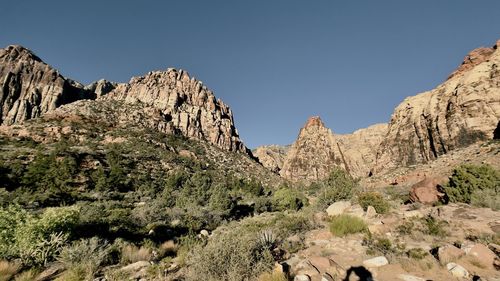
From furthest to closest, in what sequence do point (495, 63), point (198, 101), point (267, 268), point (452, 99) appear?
point (198, 101) → point (452, 99) → point (495, 63) → point (267, 268)

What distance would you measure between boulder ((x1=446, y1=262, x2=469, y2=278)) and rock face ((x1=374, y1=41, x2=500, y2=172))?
6204 cm

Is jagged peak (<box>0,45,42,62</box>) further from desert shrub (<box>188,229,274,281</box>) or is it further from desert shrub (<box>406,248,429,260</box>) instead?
desert shrub (<box>406,248,429,260</box>)

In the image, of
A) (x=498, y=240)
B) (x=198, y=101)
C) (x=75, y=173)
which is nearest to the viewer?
(x=498, y=240)

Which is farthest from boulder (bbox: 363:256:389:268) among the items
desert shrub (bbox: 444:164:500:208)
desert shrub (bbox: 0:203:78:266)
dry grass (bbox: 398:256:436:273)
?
desert shrub (bbox: 444:164:500:208)

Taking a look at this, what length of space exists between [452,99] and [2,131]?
352ft

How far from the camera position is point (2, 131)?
63.5 metres

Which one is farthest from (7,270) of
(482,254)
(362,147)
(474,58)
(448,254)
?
(362,147)

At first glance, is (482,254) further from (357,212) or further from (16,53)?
(16,53)

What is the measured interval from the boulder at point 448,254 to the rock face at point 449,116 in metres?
61.2

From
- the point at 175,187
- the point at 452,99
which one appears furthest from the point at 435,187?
the point at 452,99

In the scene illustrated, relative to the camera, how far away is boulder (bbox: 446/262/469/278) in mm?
6228

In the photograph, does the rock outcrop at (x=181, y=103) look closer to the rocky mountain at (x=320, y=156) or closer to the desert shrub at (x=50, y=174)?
the rocky mountain at (x=320, y=156)

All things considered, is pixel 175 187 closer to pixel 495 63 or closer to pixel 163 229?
pixel 163 229

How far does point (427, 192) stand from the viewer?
59.7ft
